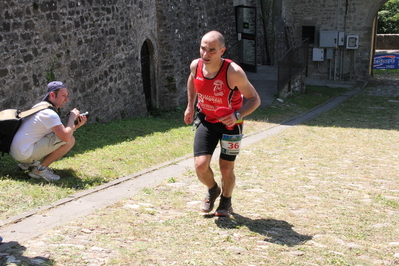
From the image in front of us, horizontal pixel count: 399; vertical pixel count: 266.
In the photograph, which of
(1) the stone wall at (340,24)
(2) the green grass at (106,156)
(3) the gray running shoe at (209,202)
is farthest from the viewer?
(1) the stone wall at (340,24)

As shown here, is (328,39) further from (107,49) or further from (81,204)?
(81,204)

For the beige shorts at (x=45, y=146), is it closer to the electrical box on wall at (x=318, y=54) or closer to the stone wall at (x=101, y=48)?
the stone wall at (x=101, y=48)

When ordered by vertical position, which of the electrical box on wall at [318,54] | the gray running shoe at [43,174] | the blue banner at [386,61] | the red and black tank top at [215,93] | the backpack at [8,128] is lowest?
the blue banner at [386,61]

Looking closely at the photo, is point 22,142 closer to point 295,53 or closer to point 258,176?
point 258,176

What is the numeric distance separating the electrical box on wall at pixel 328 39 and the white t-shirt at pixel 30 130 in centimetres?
1698

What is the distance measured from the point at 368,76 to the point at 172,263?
19.1 metres

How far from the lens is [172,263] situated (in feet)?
13.0

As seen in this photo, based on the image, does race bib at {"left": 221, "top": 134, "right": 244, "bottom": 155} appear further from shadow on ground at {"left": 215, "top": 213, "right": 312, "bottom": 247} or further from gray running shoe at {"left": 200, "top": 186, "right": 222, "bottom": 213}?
shadow on ground at {"left": 215, "top": 213, "right": 312, "bottom": 247}

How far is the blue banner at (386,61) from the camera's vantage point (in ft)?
79.5

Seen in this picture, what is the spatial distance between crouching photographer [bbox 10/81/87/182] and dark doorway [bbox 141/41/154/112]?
278 inches

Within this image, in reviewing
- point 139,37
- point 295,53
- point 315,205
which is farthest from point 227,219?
point 295,53

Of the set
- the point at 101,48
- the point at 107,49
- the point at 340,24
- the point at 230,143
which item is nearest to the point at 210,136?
the point at 230,143

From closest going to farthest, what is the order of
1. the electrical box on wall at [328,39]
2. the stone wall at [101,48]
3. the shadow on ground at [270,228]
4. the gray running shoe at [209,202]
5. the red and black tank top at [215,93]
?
the shadow on ground at [270,228], the red and black tank top at [215,93], the gray running shoe at [209,202], the stone wall at [101,48], the electrical box on wall at [328,39]

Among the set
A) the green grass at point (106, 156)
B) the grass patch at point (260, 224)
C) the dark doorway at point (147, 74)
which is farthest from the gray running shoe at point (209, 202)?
the dark doorway at point (147, 74)
